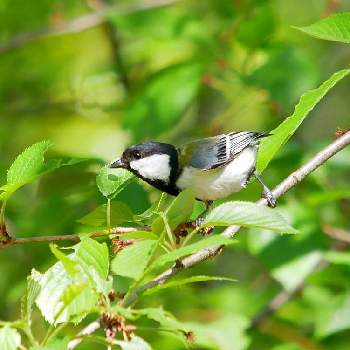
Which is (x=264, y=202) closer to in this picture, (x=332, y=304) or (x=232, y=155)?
(x=232, y=155)

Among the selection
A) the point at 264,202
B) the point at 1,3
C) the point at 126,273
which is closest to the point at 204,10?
the point at 1,3

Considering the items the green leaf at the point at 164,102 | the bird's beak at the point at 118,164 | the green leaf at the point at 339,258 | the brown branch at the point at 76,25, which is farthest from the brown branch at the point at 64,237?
the brown branch at the point at 76,25

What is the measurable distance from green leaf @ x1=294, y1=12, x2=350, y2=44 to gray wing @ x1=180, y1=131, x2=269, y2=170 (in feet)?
2.78

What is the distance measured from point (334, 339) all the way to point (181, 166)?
1541 mm

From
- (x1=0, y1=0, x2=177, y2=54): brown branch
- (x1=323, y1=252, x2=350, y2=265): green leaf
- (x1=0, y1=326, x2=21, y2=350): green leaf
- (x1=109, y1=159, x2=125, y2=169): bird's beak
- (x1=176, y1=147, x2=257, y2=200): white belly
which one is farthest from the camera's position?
(x1=0, y1=0, x2=177, y2=54): brown branch

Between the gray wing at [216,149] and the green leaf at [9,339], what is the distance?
4.40 ft

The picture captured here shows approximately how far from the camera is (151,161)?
9.09ft

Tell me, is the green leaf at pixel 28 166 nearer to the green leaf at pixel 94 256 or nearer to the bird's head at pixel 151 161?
the green leaf at pixel 94 256

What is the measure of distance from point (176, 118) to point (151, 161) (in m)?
1.02

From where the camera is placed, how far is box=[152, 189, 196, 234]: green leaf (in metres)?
1.79

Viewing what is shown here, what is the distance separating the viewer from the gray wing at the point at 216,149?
2.90 m

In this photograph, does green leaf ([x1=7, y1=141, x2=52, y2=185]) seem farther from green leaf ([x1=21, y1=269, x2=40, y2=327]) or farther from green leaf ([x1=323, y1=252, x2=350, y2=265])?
green leaf ([x1=323, y1=252, x2=350, y2=265])

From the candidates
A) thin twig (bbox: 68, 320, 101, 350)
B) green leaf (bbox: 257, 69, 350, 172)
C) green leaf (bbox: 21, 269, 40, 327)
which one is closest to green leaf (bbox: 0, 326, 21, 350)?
green leaf (bbox: 21, 269, 40, 327)

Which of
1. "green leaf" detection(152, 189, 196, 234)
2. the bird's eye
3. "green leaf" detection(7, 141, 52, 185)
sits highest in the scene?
"green leaf" detection(7, 141, 52, 185)
